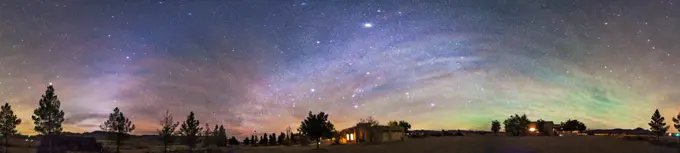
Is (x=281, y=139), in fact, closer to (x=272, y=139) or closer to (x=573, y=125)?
(x=272, y=139)

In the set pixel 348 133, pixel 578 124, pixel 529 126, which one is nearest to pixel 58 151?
pixel 348 133

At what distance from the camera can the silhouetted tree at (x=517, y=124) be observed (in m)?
115

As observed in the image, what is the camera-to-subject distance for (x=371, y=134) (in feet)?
267

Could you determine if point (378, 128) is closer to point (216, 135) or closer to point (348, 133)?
point (348, 133)

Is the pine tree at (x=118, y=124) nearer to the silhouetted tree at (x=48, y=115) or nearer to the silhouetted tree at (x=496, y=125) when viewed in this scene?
the silhouetted tree at (x=48, y=115)

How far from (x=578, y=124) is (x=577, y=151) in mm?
110213

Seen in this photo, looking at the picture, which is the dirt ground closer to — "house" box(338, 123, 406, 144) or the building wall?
the building wall

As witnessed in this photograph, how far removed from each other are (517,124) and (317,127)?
2890 inches

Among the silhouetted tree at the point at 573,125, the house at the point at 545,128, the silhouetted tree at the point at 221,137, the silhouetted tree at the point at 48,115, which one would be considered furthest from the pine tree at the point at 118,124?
the silhouetted tree at the point at 573,125

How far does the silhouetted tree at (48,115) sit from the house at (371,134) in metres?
47.9

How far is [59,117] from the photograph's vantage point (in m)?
63.3

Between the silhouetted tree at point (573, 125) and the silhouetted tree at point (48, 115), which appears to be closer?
the silhouetted tree at point (48, 115)

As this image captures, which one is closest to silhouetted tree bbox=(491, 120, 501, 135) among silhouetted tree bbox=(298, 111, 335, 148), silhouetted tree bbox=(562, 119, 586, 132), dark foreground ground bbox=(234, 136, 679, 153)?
silhouetted tree bbox=(562, 119, 586, 132)

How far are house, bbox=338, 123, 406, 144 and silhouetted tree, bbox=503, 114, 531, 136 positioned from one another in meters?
41.1
